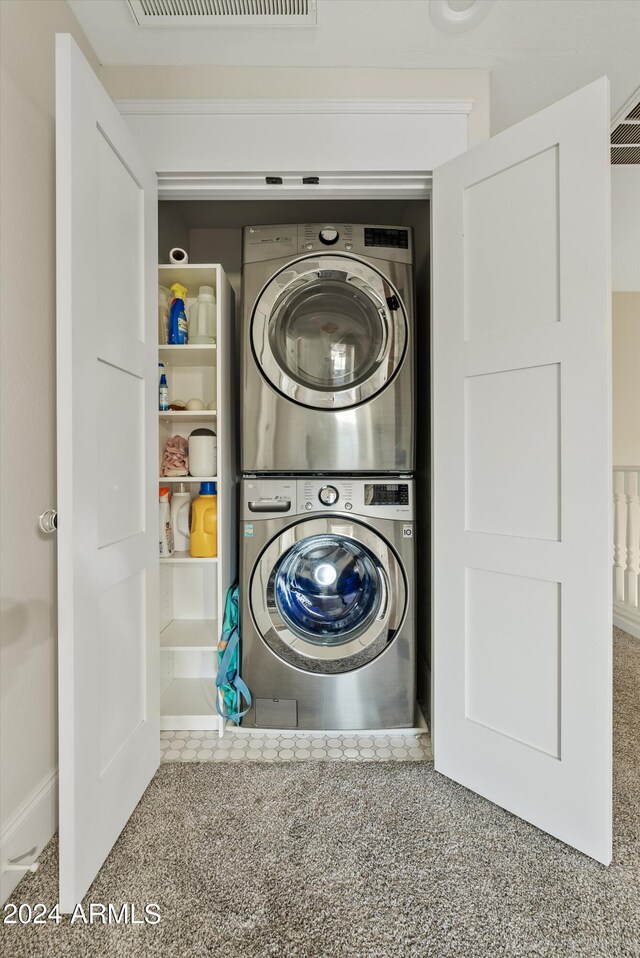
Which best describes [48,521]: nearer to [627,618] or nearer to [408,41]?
[408,41]

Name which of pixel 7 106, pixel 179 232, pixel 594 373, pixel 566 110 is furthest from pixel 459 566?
pixel 179 232

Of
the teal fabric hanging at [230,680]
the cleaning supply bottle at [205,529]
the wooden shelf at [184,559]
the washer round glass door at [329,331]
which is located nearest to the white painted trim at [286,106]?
the washer round glass door at [329,331]

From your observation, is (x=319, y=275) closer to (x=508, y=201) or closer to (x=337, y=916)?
(x=508, y=201)

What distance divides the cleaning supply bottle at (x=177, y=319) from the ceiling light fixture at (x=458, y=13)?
1.24 meters

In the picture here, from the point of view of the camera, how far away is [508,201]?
146cm

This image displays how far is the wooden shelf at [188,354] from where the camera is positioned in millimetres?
1932

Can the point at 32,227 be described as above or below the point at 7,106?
below

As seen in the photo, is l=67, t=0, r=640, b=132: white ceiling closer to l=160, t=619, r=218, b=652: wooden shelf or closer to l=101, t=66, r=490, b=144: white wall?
l=101, t=66, r=490, b=144: white wall

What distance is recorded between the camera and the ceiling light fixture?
1.44 meters

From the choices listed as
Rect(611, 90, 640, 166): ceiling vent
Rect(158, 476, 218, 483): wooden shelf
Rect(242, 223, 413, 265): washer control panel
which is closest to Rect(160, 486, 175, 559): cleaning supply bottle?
Rect(158, 476, 218, 483): wooden shelf

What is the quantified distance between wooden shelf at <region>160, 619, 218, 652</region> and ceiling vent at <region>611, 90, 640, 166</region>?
108 inches

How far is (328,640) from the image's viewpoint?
74.4 inches

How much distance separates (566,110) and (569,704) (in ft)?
5.32

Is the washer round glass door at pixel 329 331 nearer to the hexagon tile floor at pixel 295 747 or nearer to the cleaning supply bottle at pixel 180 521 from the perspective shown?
the cleaning supply bottle at pixel 180 521
